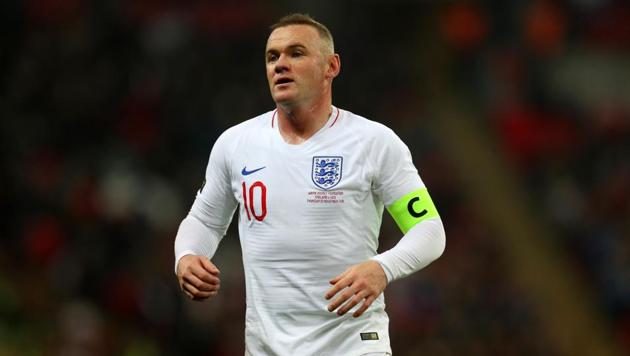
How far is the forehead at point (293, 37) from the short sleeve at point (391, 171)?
1.78ft

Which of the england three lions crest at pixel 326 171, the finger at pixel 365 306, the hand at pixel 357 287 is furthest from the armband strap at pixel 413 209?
the finger at pixel 365 306

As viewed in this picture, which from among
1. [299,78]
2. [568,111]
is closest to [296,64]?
[299,78]

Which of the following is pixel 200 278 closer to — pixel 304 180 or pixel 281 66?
pixel 304 180

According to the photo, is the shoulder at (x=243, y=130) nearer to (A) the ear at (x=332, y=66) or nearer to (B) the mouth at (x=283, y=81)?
(B) the mouth at (x=283, y=81)

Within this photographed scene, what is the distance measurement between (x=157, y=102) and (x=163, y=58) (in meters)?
1.29

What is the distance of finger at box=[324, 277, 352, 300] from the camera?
4652 millimetres

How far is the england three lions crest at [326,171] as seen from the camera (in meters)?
5.15

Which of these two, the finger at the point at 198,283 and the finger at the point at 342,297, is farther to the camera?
the finger at the point at 198,283

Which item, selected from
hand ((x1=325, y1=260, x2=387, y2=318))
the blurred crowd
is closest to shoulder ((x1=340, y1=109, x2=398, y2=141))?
hand ((x1=325, y1=260, x2=387, y2=318))

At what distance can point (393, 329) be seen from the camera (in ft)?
38.3

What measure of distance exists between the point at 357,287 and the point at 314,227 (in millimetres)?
539

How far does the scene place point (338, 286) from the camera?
15.3 feet

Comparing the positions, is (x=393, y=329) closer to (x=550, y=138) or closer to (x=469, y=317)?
(x=469, y=317)

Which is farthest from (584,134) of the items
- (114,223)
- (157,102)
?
(114,223)
